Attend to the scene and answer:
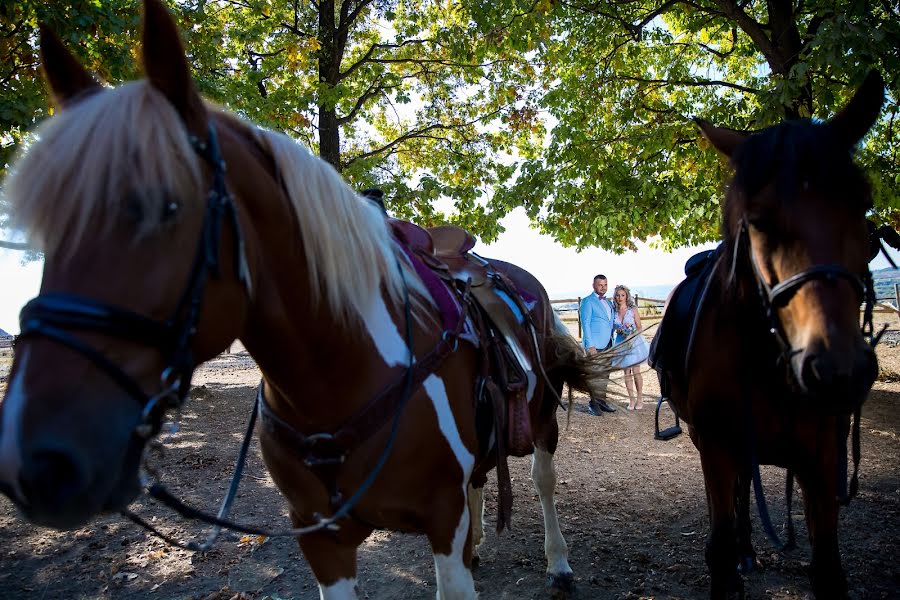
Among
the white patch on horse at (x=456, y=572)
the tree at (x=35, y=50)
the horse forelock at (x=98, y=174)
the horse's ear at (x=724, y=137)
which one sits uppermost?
the tree at (x=35, y=50)

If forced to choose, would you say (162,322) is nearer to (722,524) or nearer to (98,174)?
(98,174)

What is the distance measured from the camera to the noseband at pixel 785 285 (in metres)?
1.79

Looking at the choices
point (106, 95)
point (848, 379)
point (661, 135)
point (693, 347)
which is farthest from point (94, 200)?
A: point (661, 135)

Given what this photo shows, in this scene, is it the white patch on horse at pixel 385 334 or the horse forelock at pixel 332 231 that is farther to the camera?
the white patch on horse at pixel 385 334

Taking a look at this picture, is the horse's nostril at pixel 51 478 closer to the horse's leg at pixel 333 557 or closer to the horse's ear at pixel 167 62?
the horse's ear at pixel 167 62

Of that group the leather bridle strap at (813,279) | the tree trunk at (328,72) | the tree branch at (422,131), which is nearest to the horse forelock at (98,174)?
the leather bridle strap at (813,279)

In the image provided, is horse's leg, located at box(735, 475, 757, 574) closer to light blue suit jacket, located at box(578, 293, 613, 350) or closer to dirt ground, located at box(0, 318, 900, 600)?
dirt ground, located at box(0, 318, 900, 600)

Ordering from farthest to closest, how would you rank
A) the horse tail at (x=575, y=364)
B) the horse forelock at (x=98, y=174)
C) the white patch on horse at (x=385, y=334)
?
the horse tail at (x=575, y=364), the white patch on horse at (x=385, y=334), the horse forelock at (x=98, y=174)

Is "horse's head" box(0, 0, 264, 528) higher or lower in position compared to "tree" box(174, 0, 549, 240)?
lower

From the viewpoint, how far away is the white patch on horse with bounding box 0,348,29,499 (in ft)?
3.20

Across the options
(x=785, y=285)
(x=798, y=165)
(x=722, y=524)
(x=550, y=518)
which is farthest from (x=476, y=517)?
(x=798, y=165)

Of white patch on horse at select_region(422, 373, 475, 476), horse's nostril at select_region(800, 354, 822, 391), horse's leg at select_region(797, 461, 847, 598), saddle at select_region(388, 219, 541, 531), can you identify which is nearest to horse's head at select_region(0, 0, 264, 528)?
white patch on horse at select_region(422, 373, 475, 476)

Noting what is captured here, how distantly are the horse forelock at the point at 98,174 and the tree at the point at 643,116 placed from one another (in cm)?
670

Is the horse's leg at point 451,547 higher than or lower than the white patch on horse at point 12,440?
lower
